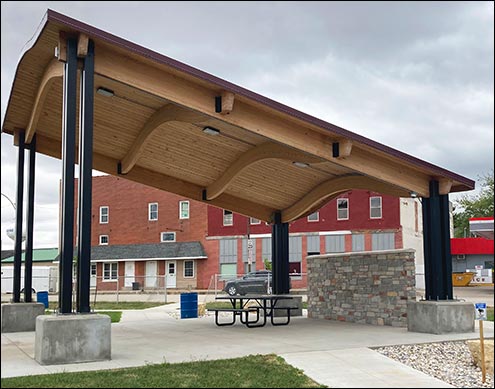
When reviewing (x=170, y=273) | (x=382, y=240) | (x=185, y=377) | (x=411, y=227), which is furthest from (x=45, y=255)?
(x=185, y=377)

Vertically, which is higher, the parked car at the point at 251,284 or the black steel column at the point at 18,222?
the black steel column at the point at 18,222

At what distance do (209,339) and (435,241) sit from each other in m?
5.22

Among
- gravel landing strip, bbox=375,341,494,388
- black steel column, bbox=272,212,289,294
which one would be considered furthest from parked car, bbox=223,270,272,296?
gravel landing strip, bbox=375,341,494,388

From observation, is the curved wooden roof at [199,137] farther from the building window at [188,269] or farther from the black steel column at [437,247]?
the building window at [188,269]

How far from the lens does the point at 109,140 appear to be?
49.3 ft

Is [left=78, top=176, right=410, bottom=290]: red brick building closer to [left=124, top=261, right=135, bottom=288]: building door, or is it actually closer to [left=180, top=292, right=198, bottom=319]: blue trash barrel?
[left=124, top=261, right=135, bottom=288]: building door

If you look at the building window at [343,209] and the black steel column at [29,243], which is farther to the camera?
the building window at [343,209]

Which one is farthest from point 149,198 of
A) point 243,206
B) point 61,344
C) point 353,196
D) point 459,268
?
point 61,344

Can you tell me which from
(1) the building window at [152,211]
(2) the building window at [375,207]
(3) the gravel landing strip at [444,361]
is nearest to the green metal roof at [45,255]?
(1) the building window at [152,211]

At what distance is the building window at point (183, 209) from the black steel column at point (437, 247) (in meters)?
35.3

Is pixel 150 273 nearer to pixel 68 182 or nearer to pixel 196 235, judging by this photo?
pixel 196 235

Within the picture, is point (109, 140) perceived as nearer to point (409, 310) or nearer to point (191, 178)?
point (191, 178)

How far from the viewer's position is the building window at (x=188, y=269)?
45438 millimetres

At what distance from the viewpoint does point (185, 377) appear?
783 cm
